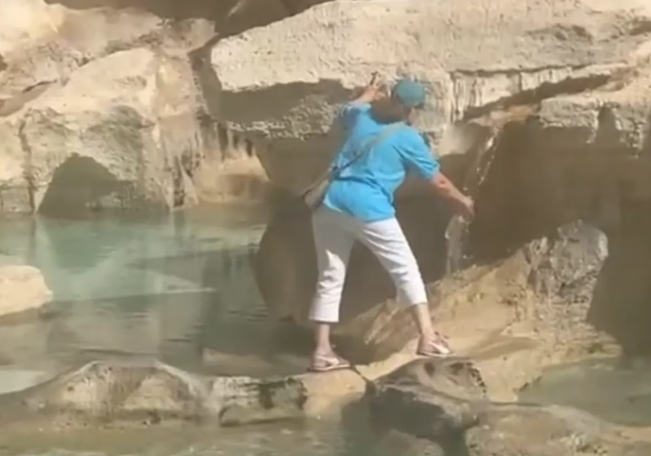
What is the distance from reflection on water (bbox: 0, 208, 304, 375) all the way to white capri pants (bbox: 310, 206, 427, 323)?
1.75 ft

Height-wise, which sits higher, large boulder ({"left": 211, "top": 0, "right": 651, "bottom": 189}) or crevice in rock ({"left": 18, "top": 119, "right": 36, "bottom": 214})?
large boulder ({"left": 211, "top": 0, "right": 651, "bottom": 189})

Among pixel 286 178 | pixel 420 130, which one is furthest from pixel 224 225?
pixel 420 130

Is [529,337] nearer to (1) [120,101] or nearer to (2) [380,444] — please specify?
(2) [380,444]

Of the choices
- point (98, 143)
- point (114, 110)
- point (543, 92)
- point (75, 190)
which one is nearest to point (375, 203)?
point (543, 92)

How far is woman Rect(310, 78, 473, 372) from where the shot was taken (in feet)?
15.5

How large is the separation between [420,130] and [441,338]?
99 centimetres

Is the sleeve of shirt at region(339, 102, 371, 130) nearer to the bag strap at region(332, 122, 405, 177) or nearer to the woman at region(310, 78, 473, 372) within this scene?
the woman at region(310, 78, 473, 372)

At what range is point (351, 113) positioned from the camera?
4.95m

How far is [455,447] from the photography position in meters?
4.05

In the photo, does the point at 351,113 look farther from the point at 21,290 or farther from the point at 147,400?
the point at 21,290

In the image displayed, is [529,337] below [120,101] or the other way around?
below

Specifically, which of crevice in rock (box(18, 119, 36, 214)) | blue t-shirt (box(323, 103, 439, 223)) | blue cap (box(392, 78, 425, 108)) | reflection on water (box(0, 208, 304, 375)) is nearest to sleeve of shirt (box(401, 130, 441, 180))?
blue t-shirt (box(323, 103, 439, 223))

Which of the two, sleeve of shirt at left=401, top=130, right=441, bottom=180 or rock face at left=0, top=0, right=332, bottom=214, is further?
rock face at left=0, top=0, right=332, bottom=214

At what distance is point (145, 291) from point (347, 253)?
2583mm
